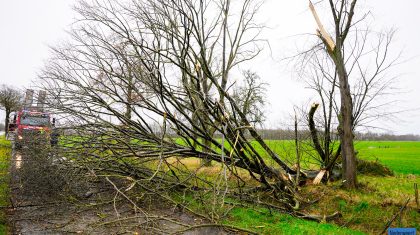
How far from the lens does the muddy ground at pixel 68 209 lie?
5.83 m

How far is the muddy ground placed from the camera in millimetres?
5832

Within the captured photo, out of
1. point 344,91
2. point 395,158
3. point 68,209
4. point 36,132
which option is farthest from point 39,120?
point 395,158

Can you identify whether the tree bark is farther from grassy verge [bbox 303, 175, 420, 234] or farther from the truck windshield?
the truck windshield

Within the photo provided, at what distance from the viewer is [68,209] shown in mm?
6770

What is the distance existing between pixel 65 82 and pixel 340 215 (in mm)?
7184

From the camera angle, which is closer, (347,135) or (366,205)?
(366,205)

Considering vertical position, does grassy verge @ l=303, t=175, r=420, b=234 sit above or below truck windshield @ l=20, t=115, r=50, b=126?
below

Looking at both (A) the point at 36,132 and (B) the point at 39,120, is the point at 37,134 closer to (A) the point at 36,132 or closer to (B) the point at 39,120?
(A) the point at 36,132

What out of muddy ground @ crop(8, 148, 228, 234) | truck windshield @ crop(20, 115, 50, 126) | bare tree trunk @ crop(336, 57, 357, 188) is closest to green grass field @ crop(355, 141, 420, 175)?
bare tree trunk @ crop(336, 57, 357, 188)

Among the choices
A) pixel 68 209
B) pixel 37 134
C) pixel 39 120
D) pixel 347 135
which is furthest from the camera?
pixel 39 120

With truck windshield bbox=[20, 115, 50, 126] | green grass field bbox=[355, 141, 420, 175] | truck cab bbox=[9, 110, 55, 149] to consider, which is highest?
truck windshield bbox=[20, 115, 50, 126]

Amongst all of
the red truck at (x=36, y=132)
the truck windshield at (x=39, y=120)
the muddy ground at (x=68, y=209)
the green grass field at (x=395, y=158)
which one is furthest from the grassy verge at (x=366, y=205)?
the truck windshield at (x=39, y=120)

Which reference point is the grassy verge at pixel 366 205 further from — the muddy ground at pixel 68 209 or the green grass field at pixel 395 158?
the green grass field at pixel 395 158

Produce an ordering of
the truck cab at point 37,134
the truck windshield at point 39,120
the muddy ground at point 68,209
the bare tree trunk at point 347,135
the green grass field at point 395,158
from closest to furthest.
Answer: the muddy ground at point 68,209 → the truck cab at point 37,134 → the truck windshield at point 39,120 → the bare tree trunk at point 347,135 → the green grass field at point 395,158
